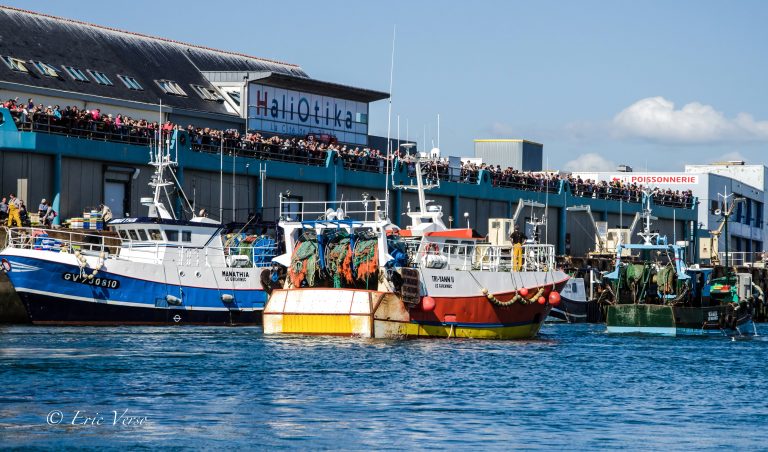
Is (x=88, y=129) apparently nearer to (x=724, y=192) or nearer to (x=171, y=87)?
(x=171, y=87)

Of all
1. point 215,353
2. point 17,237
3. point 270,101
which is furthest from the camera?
point 270,101

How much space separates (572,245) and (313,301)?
48838 mm

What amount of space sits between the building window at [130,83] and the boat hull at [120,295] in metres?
21.0

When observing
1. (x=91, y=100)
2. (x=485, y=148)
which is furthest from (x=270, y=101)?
(x=485, y=148)

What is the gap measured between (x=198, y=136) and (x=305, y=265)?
21.3 metres

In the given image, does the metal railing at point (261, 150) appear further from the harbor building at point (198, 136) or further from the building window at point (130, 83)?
the building window at point (130, 83)

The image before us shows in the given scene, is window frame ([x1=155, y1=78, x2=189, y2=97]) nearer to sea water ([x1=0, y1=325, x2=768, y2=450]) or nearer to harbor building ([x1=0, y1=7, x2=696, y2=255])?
harbor building ([x1=0, y1=7, x2=696, y2=255])

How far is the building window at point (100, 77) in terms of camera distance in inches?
2677

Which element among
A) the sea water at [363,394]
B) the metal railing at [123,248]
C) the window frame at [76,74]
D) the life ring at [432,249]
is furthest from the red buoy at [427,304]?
the window frame at [76,74]

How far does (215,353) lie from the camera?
37.9 m

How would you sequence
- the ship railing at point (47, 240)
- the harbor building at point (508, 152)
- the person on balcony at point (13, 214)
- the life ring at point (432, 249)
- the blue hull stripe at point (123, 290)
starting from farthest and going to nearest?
the harbor building at point (508, 152) < the person on balcony at point (13, 214) < the ship railing at point (47, 240) < the blue hull stripe at point (123, 290) < the life ring at point (432, 249)

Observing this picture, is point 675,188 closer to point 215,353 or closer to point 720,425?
point 215,353

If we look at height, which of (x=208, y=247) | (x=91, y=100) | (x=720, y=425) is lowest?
(x=720, y=425)

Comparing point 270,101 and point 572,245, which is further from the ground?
point 270,101
